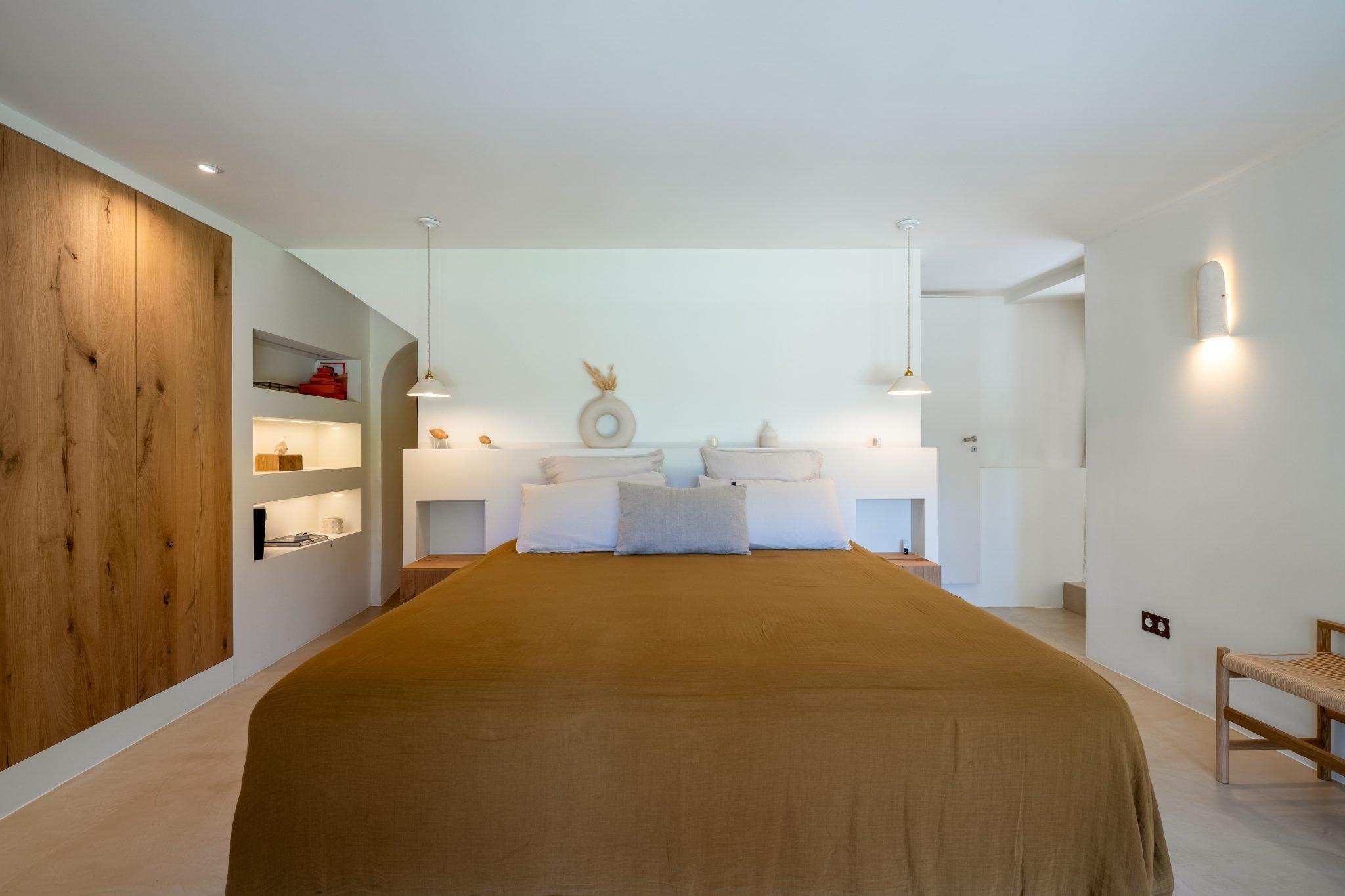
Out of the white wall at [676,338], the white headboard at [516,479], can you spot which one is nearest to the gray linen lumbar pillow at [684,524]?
the white headboard at [516,479]

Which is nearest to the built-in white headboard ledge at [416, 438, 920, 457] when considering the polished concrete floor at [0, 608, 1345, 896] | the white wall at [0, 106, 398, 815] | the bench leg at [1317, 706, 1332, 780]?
the white wall at [0, 106, 398, 815]

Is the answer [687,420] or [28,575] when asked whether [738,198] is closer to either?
[687,420]

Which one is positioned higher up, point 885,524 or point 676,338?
point 676,338

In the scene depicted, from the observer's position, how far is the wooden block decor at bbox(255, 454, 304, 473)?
369 centimetres

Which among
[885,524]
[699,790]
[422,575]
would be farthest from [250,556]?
[885,524]

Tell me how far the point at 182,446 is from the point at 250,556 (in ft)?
2.31

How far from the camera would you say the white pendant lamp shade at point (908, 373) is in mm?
3498

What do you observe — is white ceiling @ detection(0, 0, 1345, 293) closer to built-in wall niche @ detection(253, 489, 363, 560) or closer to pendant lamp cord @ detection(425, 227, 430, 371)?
pendant lamp cord @ detection(425, 227, 430, 371)

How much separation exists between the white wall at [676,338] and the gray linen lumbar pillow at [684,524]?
40.9 inches

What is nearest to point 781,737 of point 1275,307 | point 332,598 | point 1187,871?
point 1187,871

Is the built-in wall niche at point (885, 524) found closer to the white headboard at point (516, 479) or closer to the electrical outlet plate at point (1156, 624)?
the white headboard at point (516, 479)

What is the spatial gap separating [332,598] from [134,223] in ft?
7.83

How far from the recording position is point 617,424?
404 centimetres

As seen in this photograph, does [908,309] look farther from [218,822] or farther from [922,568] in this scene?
[218,822]
